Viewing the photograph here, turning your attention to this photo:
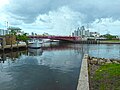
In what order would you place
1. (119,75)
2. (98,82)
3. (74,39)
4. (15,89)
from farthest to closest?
(74,39) → (15,89) → (119,75) → (98,82)

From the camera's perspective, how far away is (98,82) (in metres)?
17.5

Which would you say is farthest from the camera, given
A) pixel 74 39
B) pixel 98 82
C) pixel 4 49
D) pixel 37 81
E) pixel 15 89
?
pixel 74 39

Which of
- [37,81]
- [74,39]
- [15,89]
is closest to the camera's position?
[15,89]

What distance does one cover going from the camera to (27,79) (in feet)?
82.6

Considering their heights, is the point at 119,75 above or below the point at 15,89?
above

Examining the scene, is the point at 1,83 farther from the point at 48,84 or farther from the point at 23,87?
the point at 48,84

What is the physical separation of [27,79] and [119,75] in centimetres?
1043

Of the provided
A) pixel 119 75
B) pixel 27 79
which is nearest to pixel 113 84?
pixel 119 75

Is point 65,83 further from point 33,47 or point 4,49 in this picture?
point 33,47

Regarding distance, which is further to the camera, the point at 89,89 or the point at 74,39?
the point at 74,39

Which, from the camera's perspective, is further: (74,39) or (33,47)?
(74,39)

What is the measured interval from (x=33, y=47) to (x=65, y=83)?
2925 inches

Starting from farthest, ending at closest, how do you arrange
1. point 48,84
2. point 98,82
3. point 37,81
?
point 37,81
point 48,84
point 98,82

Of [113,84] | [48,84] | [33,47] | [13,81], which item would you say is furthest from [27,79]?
[33,47]
